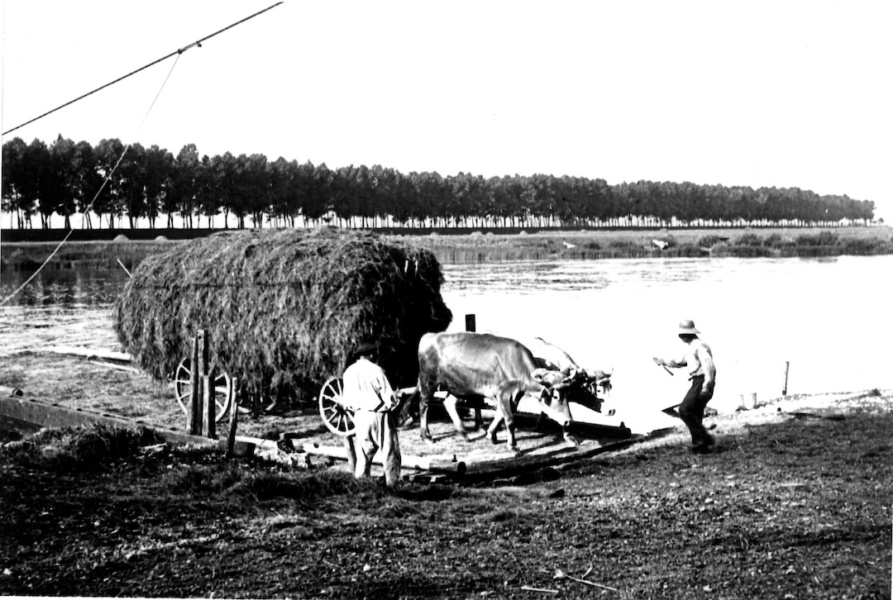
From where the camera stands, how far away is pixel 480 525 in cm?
632

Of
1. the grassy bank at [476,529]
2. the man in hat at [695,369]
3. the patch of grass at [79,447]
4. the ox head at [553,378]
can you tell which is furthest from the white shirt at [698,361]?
the patch of grass at [79,447]

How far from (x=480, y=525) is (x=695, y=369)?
2289 mm

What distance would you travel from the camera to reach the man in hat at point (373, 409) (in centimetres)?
700

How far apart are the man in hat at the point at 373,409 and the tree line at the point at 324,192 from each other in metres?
1.83

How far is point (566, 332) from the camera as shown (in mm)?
9297

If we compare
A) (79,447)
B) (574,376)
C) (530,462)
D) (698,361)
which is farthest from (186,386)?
(698,361)

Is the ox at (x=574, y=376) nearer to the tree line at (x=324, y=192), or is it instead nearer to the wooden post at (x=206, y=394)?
the tree line at (x=324, y=192)

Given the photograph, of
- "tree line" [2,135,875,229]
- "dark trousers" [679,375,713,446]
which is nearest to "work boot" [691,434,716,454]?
"dark trousers" [679,375,713,446]

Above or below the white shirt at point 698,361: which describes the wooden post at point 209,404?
below

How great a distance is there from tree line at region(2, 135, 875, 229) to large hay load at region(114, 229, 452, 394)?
120cm

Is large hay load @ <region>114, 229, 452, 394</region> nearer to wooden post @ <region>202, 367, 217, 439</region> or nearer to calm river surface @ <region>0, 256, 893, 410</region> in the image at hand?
calm river surface @ <region>0, 256, 893, 410</region>

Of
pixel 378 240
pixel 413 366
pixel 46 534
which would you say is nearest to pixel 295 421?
pixel 413 366

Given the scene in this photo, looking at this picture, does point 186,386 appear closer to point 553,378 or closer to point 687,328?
point 553,378

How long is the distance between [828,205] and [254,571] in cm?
518
